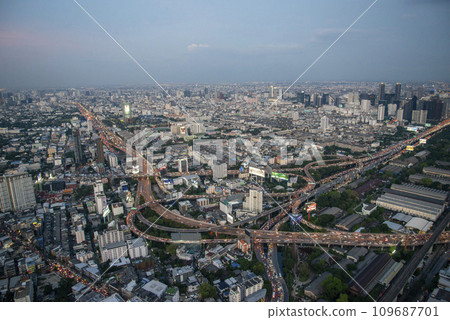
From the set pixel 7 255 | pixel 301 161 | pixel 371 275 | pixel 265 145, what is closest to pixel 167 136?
pixel 265 145

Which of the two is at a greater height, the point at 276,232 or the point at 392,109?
the point at 392,109

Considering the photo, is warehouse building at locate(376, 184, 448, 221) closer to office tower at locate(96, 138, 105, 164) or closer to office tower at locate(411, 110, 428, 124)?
office tower at locate(96, 138, 105, 164)

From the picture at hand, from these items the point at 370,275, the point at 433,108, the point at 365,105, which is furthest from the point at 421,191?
the point at 365,105

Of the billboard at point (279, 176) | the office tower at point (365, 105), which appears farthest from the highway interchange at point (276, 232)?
the office tower at point (365, 105)

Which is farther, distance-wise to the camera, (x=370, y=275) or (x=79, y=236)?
(x=79, y=236)

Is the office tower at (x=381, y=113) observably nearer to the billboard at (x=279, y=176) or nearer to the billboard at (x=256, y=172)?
the billboard at (x=279, y=176)

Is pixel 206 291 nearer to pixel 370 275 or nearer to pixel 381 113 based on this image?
pixel 370 275
